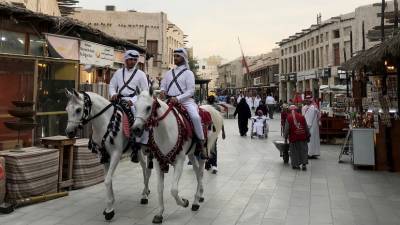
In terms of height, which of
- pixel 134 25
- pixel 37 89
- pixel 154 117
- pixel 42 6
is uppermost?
pixel 134 25

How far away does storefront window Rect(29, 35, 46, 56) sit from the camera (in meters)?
9.98

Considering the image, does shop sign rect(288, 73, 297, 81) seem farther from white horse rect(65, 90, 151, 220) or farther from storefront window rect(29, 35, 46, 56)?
white horse rect(65, 90, 151, 220)

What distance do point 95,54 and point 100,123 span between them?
6.60 metres

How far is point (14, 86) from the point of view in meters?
8.27

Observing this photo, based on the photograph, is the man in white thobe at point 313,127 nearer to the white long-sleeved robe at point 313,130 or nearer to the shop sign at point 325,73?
the white long-sleeved robe at point 313,130

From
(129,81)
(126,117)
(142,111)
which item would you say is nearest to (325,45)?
(129,81)

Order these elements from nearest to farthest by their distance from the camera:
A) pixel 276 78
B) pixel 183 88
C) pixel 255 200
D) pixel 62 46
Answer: pixel 183 88 < pixel 255 200 < pixel 62 46 < pixel 276 78

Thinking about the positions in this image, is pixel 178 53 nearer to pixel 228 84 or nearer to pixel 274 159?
pixel 274 159

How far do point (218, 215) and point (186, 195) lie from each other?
4.38 ft

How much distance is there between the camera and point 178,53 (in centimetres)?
621

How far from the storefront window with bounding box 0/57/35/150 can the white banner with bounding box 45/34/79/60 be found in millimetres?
1906

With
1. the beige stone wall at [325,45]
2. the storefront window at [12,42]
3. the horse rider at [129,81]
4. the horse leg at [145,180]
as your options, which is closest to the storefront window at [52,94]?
the storefront window at [12,42]

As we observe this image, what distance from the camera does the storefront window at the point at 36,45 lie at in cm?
998

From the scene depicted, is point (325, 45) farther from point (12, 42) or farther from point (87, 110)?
point (87, 110)
